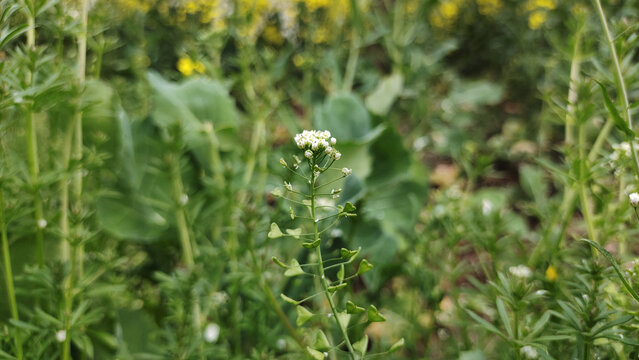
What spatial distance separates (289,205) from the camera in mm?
786

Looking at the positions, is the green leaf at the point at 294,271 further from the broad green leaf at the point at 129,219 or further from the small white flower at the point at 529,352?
the broad green leaf at the point at 129,219

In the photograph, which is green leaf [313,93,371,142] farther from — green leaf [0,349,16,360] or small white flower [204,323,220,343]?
green leaf [0,349,16,360]

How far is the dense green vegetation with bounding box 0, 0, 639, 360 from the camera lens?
2.09 ft

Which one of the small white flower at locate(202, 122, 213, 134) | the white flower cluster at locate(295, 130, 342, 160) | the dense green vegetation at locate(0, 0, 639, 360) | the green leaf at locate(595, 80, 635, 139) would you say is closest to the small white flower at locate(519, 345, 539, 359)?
the dense green vegetation at locate(0, 0, 639, 360)

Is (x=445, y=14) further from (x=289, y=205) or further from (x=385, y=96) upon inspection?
(x=289, y=205)

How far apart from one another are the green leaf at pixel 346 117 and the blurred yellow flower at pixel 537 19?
108 centimetres

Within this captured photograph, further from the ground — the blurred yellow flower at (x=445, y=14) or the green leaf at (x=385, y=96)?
the blurred yellow flower at (x=445, y=14)

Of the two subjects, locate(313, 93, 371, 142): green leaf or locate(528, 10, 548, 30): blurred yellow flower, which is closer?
→ locate(313, 93, 371, 142): green leaf

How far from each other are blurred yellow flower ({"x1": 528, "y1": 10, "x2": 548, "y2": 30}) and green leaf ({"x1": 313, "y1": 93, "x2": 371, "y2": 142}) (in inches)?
42.3

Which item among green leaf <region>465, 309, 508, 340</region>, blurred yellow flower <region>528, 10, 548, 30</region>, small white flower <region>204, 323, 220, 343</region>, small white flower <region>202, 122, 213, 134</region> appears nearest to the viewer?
green leaf <region>465, 309, 508, 340</region>

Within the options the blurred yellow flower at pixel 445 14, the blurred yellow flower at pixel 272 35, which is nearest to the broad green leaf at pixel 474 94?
the blurred yellow flower at pixel 445 14

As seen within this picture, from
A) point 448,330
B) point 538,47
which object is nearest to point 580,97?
point 448,330

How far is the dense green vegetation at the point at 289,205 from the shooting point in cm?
64

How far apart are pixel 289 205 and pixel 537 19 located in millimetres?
1613
